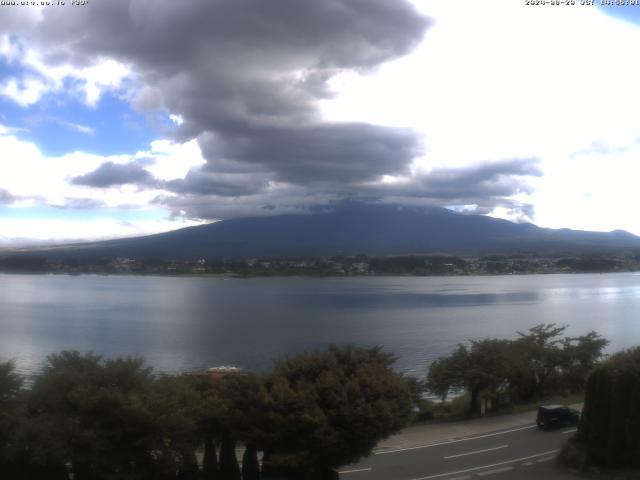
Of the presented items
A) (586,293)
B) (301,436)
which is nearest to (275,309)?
(586,293)

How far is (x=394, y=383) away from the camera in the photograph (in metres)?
11.8

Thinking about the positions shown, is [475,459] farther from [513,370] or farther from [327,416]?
[513,370]

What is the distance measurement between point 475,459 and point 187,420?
→ 6615 mm

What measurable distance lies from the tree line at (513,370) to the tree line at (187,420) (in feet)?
32.0

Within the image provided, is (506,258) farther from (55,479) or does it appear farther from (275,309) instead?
(55,479)

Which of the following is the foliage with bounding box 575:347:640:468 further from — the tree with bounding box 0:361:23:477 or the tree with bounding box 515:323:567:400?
the tree with bounding box 0:361:23:477

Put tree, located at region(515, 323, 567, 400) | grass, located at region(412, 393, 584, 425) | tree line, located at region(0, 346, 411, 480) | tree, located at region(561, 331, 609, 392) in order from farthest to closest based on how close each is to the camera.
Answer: tree, located at region(561, 331, 609, 392)
tree, located at region(515, 323, 567, 400)
grass, located at region(412, 393, 584, 425)
tree line, located at region(0, 346, 411, 480)

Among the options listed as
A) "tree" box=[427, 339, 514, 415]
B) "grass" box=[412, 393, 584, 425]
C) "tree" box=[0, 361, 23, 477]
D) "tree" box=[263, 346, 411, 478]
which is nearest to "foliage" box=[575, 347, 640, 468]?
"tree" box=[263, 346, 411, 478]

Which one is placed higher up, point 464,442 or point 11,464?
point 11,464

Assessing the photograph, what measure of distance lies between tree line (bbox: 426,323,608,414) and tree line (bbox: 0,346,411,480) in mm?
9752

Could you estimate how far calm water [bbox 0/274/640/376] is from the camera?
39.4 m

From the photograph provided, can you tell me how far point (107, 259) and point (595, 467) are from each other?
6149 inches

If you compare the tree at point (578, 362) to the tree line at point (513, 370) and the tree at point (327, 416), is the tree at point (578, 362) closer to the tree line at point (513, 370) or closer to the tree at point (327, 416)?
the tree line at point (513, 370)

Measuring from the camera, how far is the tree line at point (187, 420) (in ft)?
34.6
